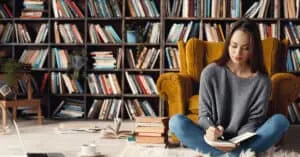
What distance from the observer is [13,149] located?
389 cm

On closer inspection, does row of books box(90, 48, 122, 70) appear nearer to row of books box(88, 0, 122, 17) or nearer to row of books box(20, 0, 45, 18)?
row of books box(88, 0, 122, 17)

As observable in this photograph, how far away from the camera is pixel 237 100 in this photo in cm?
338

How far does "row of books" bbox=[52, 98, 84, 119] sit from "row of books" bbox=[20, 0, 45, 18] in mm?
1058

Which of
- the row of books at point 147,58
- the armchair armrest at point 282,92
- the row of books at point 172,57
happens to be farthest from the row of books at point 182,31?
the armchair armrest at point 282,92

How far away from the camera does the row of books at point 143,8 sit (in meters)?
5.90

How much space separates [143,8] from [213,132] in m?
3.12

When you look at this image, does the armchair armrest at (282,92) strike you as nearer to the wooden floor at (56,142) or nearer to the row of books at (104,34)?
the wooden floor at (56,142)

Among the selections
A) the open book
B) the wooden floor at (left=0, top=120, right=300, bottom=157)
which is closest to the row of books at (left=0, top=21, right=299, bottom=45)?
the wooden floor at (left=0, top=120, right=300, bottom=157)

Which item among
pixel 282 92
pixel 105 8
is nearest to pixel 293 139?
pixel 282 92

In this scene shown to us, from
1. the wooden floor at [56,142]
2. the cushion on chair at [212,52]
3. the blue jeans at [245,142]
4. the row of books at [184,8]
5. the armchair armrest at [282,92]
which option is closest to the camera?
the blue jeans at [245,142]

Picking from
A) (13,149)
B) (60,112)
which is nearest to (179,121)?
(13,149)

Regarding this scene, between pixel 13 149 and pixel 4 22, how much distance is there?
2.68 m

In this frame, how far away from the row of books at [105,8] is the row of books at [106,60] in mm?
425

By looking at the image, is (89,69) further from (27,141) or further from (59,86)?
(27,141)
